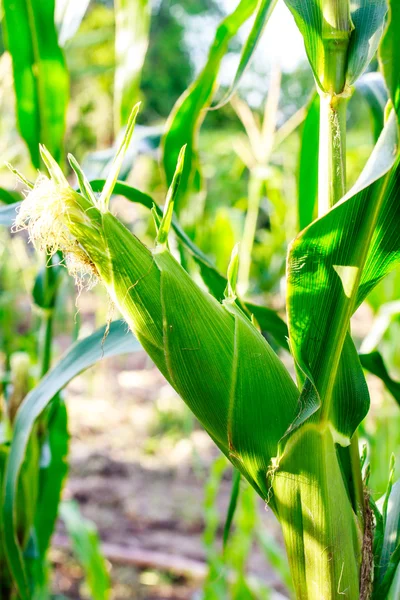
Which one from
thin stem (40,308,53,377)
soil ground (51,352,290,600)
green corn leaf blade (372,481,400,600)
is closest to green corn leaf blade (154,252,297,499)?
green corn leaf blade (372,481,400,600)

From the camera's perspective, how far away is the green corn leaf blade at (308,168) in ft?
1.58

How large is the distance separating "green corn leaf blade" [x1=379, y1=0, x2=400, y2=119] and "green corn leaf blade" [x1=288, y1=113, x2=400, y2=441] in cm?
4

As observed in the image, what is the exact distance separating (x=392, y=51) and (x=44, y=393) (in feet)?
1.15

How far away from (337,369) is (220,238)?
1.50 metres

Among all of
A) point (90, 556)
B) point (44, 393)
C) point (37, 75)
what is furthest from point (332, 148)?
point (90, 556)

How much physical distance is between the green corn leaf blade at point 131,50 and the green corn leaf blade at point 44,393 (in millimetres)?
333

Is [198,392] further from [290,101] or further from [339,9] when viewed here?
[290,101]

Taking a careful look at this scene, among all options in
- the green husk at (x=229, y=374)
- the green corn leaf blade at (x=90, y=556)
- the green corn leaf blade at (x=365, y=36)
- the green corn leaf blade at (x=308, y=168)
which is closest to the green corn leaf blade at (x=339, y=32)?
the green corn leaf blade at (x=365, y=36)

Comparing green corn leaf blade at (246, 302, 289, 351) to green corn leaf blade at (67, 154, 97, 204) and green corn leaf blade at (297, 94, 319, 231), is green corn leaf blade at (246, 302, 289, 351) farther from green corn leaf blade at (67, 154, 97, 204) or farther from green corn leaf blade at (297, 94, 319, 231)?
green corn leaf blade at (67, 154, 97, 204)

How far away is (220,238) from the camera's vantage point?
177 cm

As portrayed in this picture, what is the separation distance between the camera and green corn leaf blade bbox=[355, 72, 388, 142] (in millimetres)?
436

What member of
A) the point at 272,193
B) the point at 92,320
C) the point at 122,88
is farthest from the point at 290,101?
the point at 122,88

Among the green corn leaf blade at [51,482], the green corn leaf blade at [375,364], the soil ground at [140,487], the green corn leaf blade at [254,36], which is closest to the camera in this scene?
the green corn leaf blade at [254,36]

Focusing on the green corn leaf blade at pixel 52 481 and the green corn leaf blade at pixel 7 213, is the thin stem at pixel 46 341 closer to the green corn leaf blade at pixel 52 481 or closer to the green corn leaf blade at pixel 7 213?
the green corn leaf blade at pixel 52 481
